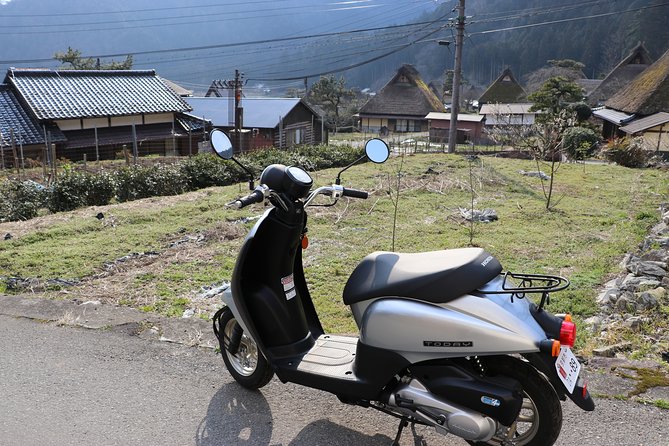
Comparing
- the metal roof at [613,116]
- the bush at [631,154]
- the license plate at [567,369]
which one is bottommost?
the license plate at [567,369]

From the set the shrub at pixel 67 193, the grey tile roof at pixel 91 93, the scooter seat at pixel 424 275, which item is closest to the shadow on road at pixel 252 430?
the scooter seat at pixel 424 275

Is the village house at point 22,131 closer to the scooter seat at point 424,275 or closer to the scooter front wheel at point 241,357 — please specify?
the scooter front wheel at point 241,357

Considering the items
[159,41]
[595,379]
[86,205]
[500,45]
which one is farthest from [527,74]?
[159,41]

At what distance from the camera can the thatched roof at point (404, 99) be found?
40812 millimetres

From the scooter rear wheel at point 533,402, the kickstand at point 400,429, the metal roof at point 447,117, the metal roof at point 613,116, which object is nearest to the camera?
the scooter rear wheel at point 533,402

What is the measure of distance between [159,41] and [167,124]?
10887 cm

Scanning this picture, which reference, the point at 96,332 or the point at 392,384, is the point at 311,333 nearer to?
the point at 392,384

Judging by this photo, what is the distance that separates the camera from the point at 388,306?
8.56ft

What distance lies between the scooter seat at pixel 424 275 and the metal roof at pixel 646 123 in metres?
24.0

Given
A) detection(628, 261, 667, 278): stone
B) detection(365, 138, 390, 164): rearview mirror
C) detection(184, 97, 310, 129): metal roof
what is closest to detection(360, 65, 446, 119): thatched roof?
detection(184, 97, 310, 129): metal roof

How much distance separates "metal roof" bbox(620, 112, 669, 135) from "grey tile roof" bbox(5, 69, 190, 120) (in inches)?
733

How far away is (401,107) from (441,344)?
3990 centimetres

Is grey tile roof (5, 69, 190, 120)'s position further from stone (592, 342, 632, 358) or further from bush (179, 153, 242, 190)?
stone (592, 342, 632, 358)

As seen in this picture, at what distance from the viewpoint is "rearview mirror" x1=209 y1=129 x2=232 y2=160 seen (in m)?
3.06
